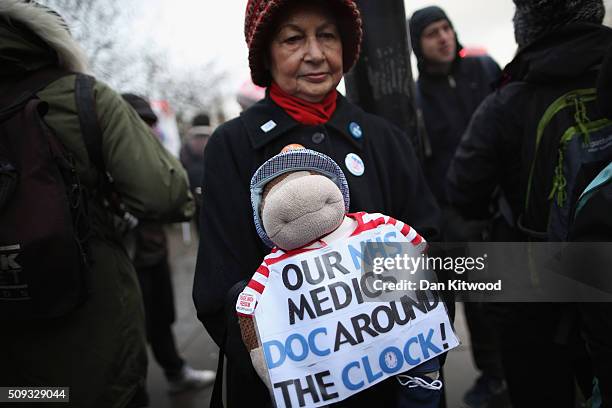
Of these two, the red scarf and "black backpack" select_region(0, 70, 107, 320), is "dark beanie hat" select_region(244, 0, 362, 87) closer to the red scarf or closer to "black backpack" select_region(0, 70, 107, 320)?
the red scarf

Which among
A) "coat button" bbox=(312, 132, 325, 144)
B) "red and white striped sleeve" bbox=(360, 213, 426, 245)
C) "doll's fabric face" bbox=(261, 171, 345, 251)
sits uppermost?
Answer: "coat button" bbox=(312, 132, 325, 144)

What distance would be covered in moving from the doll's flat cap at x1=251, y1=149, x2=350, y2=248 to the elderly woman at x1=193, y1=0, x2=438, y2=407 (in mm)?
194

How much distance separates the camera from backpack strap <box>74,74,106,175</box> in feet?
6.10

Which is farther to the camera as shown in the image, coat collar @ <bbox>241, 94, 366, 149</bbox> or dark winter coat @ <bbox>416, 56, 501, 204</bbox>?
dark winter coat @ <bbox>416, 56, 501, 204</bbox>

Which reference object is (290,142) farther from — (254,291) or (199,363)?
(199,363)

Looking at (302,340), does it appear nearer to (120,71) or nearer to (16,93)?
(16,93)

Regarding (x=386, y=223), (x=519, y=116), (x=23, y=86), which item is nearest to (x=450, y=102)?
(x=519, y=116)

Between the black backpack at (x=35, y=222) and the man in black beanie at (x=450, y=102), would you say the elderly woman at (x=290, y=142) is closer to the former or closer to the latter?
the black backpack at (x=35, y=222)

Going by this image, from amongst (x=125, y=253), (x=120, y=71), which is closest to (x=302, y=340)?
(x=125, y=253)

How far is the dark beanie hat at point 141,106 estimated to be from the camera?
2605 millimetres

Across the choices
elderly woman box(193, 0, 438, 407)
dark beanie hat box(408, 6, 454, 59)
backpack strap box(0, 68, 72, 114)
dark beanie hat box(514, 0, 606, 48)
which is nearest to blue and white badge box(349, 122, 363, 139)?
elderly woman box(193, 0, 438, 407)

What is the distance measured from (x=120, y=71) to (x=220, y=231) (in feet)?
26.9

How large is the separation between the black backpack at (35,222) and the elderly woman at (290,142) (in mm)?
506

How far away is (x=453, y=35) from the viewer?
10.6ft
